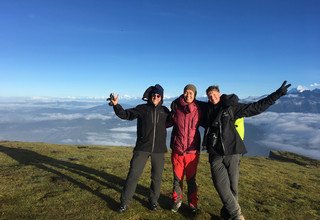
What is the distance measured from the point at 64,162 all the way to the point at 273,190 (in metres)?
15.4

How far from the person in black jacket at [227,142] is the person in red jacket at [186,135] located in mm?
860


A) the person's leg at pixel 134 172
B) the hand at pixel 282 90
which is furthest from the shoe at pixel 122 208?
the hand at pixel 282 90

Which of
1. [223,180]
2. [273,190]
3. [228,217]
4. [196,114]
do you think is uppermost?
[196,114]

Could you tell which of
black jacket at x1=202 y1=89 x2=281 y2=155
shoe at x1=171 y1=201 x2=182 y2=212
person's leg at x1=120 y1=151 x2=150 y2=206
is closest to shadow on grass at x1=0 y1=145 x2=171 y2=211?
shoe at x1=171 y1=201 x2=182 y2=212

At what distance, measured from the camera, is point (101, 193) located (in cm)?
1532

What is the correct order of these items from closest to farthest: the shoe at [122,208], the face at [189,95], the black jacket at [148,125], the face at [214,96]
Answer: the face at [214,96], the face at [189,95], the black jacket at [148,125], the shoe at [122,208]

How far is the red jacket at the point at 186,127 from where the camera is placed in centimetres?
1234

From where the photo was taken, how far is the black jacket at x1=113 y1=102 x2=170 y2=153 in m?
12.4

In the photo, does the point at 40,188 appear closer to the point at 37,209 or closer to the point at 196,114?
the point at 37,209

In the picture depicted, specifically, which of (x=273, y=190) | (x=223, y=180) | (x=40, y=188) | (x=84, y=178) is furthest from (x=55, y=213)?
(x=273, y=190)

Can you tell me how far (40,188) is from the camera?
16.0 metres

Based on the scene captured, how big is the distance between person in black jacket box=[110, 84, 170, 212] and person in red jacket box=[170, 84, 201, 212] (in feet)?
1.75

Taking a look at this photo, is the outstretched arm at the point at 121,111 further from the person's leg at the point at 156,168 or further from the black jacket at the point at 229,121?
the black jacket at the point at 229,121

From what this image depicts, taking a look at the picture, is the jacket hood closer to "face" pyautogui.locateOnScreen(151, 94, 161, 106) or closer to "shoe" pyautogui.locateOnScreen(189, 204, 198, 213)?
"face" pyautogui.locateOnScreen(151, 94, 161, 106)
